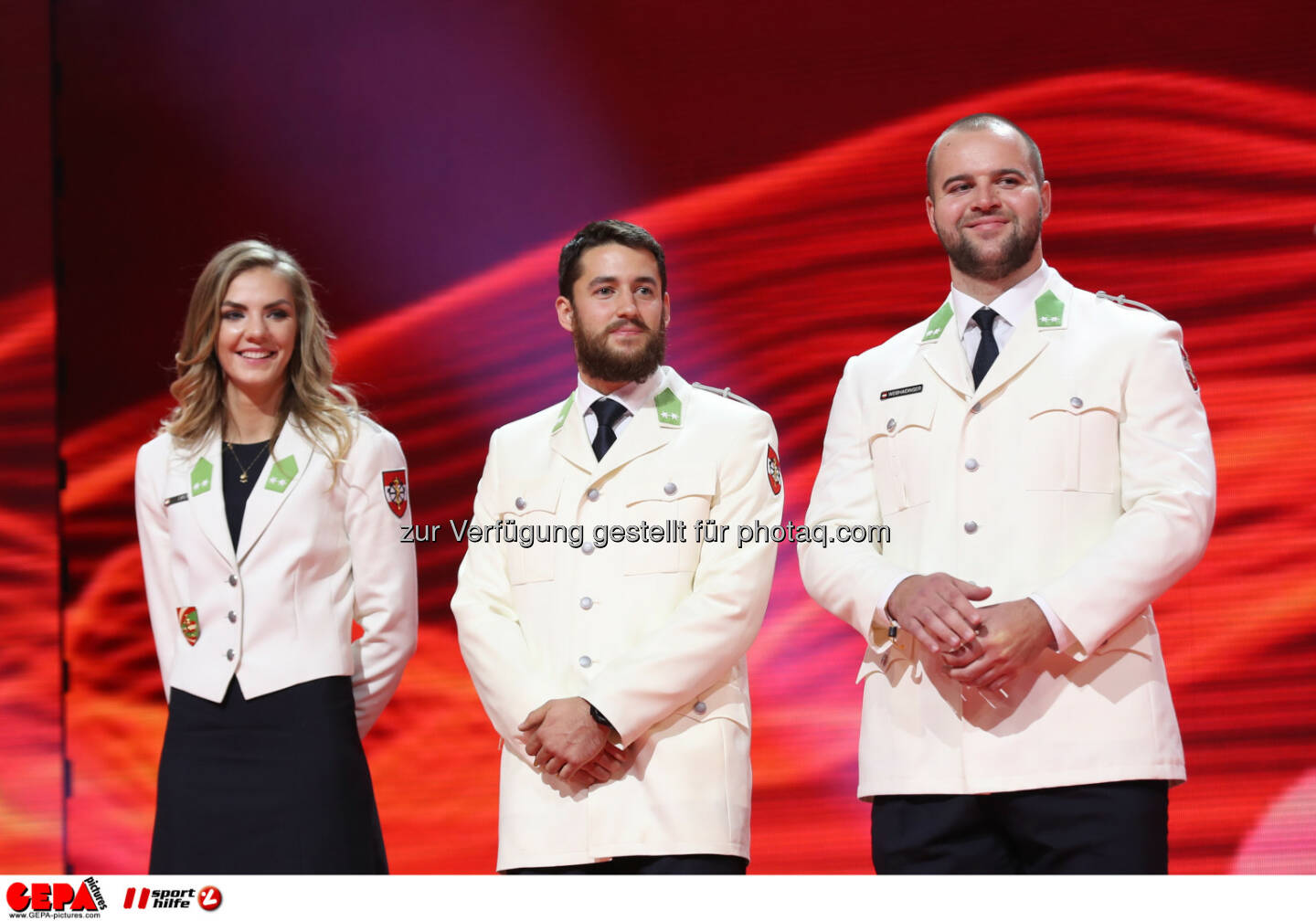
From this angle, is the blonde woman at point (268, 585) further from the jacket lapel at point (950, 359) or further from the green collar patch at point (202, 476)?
the jacket lapel at point (950, 359)

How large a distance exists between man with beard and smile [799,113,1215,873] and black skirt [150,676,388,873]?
1103mm

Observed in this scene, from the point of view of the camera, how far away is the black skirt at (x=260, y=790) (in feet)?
10.3

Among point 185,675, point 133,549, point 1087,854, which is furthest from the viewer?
point 133,549

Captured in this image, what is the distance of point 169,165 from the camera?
485 centimetres

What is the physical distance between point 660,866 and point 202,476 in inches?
53.4

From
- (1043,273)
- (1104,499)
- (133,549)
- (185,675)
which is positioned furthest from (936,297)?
(133,549)

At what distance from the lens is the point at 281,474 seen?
10.8 feet

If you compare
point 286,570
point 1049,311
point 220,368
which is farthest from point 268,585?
point 1049,311

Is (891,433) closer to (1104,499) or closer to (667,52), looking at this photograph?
(1104,499)

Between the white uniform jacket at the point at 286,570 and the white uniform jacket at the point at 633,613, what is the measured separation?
0.22 metres

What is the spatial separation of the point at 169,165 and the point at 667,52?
167cm

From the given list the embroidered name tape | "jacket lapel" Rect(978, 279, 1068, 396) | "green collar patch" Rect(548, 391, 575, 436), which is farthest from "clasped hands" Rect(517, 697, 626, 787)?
"jacket lapel" Rect(978, 279, 1068, 396)
